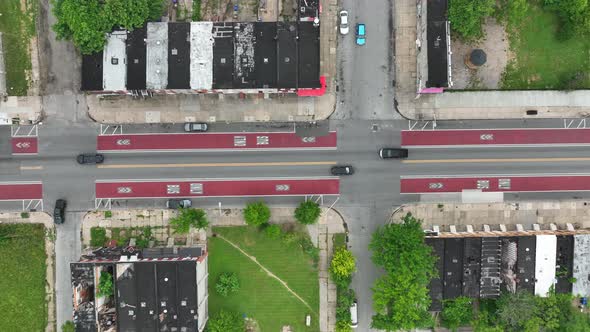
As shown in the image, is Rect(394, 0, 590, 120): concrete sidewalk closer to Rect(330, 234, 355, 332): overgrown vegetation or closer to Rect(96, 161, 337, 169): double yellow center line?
Rect(96, 161, 337, 169): double yellow center line

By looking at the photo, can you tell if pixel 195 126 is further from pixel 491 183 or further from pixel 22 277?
pixel 491 183

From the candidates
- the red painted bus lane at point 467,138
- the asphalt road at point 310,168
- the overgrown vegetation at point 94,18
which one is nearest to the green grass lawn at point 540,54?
the asphalt road at point 310,168

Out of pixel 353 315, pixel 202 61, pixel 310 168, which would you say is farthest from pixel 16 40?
pixel 353 315

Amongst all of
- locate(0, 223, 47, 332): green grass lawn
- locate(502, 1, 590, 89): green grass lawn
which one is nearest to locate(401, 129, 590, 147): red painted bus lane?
locate(502, 1, 590, 89): green grass lawn

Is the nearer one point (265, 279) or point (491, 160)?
point (491, 160)

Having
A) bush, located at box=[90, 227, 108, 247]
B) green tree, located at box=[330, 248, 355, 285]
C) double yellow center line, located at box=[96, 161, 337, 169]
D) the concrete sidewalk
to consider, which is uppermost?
the concrete sidewalk

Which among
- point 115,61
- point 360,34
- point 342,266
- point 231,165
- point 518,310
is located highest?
point 360,34

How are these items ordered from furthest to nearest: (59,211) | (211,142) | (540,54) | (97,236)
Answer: (540,54), (211,142), (97,236), (59,211)
